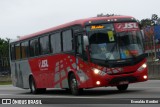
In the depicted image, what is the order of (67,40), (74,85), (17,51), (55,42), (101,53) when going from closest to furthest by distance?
(101,53) < (74,85) < (67,40) < (55,42) < (17,51)

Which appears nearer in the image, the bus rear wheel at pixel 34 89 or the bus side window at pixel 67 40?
the bus side window at pixel 67 40

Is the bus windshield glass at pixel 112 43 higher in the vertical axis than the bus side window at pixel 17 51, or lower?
higher

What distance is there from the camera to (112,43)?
73.9 feet

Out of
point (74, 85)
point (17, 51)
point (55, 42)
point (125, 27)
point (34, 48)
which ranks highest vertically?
point (125, 27)

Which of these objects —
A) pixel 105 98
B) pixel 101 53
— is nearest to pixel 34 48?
pixel 101 53

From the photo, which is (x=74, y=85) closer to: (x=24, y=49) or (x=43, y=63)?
(x=43, y=63)

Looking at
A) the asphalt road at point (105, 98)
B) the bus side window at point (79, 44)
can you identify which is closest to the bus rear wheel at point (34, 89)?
the asphalt road at point (105, 98)

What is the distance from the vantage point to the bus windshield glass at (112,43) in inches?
886

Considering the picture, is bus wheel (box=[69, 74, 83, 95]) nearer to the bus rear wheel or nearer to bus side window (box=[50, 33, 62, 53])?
bus side window (box=[50, 33, 62, 53])

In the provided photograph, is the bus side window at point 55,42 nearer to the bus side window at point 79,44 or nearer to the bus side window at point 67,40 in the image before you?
the bus side window at point 67,40

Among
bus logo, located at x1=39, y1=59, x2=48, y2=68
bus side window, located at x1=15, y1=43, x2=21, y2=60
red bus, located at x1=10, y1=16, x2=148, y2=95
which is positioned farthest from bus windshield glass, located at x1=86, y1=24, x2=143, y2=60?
bus side window, located at x1=15, y1=43, x2=21, y2=60

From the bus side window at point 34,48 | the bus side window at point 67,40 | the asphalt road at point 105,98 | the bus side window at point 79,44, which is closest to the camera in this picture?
the asphalt road at point 105,98

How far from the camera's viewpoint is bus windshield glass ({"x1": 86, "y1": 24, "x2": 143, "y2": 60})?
2250 centimetres

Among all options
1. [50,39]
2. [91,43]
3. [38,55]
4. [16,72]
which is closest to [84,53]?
[91,43]
